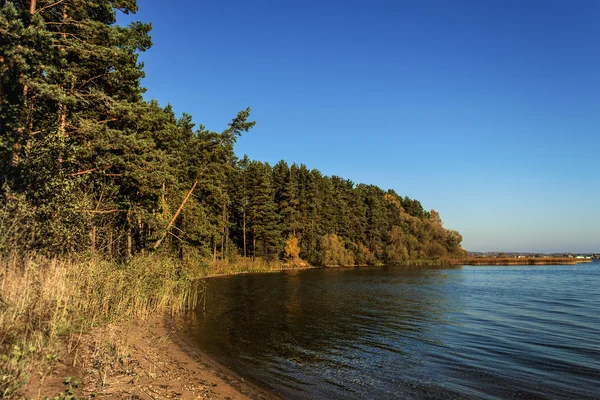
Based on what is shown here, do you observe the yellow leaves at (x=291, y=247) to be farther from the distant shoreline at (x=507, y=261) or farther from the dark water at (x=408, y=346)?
the distant shoreline at (x=507, y=261)

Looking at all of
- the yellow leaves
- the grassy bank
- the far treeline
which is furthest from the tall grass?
the yellow leaves

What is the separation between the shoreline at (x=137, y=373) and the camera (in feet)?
22.7

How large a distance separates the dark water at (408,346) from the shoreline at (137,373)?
1.21 m

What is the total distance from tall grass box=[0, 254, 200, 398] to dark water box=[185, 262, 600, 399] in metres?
3.37

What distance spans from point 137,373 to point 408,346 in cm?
1076

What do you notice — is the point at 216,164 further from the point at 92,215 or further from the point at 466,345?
the point at 466,345

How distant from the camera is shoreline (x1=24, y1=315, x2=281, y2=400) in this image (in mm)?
6926

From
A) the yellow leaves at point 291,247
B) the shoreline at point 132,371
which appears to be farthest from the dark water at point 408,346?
the yellow leaves at point 291,247

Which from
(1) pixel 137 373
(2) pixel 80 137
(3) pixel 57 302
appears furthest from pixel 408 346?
(2) pixel 80 137

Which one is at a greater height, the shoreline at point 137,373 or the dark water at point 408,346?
the shoreline at point 137,373

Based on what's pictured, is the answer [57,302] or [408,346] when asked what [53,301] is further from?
[408,346]

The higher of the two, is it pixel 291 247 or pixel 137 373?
pixel 291 247

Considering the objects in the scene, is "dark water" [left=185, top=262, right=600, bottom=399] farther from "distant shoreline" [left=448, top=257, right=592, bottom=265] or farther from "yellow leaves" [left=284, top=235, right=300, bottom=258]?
"distant shoreline" [left=448, top=257, right=592, bottom=265]

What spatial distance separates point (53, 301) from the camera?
915 centimetres
